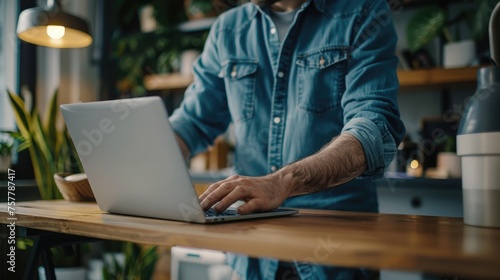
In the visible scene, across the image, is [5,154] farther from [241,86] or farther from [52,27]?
[241,86]

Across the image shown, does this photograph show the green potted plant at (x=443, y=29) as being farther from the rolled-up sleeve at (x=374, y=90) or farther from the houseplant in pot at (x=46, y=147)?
the houseplant in pot at (x=46, y=147)

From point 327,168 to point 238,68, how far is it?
54 centimetres

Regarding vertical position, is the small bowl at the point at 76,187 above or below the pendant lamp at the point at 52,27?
below

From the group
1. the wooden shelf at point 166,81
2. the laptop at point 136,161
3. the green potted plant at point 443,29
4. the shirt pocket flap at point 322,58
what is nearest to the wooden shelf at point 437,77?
the green potted plant at point 443,29

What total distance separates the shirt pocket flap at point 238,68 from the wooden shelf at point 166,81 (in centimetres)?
185

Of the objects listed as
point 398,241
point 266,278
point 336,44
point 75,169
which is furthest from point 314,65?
point 75,169

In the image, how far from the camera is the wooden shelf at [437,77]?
2.53 m

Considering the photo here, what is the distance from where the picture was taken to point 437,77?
8.56ft

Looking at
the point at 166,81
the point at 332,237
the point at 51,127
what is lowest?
the point at 332,237

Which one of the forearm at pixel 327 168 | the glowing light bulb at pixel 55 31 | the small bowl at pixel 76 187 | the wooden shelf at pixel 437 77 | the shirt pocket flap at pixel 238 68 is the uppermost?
the glowing light bulb at pixel 55 31

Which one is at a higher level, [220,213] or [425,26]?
[425,26]

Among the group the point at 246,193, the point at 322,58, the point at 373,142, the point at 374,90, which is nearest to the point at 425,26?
the point at 322,58

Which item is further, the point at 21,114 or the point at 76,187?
the point at 21,114

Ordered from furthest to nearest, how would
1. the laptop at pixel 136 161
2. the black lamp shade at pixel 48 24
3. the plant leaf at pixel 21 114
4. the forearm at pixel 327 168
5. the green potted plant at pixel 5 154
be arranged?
the green potted plant at pixel 5 154, the plant leaf at pixel 21 114, the black lamp shade at pixel 48 24, the forearm at pixel 327 168, the laptop at pixel 136 161
